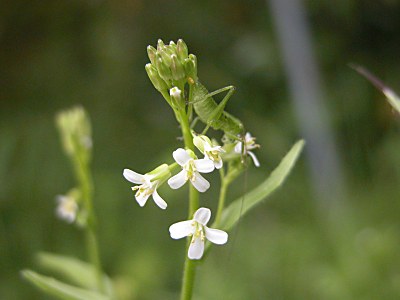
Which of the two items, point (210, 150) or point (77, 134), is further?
point (77, 134)

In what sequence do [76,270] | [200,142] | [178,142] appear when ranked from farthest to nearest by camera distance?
[178,142], [76,270], [200,142]

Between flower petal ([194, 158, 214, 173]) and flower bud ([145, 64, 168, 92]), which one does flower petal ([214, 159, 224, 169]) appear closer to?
flower petal ([194, 158, 214, 173])

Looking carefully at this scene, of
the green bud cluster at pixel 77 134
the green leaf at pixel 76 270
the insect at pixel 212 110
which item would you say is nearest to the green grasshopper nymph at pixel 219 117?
the insect at pixel 212 110

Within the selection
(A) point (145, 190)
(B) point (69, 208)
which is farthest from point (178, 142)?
(A) point (145, 190)

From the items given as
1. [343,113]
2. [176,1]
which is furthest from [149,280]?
[176,1]

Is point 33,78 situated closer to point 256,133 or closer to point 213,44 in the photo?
point 213,44

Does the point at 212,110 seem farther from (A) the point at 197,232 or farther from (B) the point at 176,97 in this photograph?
(A) the point at 197,232

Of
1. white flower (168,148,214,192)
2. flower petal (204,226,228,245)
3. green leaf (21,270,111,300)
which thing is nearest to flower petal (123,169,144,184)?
white flower (168,148,214,192)
